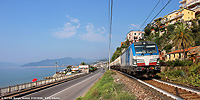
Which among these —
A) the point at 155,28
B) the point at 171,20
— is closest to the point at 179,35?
the point at 171,20

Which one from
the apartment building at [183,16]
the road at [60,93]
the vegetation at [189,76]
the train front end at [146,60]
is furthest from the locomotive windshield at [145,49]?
the apartment building at [183,16]

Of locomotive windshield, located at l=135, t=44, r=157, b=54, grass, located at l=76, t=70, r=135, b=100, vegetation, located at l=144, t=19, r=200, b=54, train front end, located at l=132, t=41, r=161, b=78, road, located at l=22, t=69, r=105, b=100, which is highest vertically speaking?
vegetation, located at l=144, t=19, r=200, b=54

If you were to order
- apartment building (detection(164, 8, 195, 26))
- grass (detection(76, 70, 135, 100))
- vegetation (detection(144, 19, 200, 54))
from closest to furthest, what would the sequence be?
grass (detection(76, 70, 135, 100)), vegetation (detection(144, 19, 200, 54)), apartment building (detection(164, 8, 195, 26))

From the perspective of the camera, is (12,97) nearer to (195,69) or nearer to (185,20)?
(195,69)

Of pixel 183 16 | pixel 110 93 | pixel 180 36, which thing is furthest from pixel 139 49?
pixel 183 16

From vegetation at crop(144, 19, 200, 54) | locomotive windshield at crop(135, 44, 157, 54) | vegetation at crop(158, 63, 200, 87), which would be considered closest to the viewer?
vegetation at crop(158, 63, 200, 87)

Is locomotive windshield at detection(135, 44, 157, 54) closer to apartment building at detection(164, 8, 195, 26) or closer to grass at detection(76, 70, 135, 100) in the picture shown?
grass at detection(76, 70, 135, 100)

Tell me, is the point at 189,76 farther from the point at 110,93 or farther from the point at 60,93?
the point at 60,93

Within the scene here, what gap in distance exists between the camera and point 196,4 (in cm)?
6619

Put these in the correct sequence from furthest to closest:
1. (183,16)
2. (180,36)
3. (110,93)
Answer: (183,16), (180,36), (110,93)

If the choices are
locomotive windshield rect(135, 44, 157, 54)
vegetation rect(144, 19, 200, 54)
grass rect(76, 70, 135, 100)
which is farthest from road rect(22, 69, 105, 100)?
vegetation rect(144, 19, 200, 54)

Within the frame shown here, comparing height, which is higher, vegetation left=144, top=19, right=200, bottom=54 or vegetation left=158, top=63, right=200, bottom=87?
vegetation left=144, top=19, right=200, bottom=54

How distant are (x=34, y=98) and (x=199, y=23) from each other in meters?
54.3

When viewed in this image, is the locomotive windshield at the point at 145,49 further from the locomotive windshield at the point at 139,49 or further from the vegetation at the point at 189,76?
the vegetation at the point at 189,76
